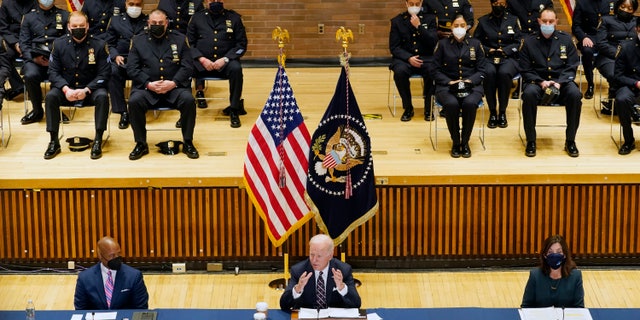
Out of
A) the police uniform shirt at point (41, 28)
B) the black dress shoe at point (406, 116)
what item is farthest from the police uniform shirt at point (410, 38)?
the police uniform shirt at point (41, 28)

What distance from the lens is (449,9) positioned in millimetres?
14586

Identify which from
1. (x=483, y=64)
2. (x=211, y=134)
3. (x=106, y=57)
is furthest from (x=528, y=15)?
(x=106, y=57)

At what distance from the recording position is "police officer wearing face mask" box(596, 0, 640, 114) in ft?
47.0

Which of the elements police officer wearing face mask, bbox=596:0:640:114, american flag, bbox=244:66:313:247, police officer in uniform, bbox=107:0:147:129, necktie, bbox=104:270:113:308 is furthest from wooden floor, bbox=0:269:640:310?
police officer wearing face mask, bbox=596:0:640:114

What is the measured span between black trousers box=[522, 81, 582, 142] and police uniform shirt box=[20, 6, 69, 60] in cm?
551

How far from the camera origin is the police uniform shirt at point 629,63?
13.0 metres

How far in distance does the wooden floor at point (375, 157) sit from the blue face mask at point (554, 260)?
8.91 feet

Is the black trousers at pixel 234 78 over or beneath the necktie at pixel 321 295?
over

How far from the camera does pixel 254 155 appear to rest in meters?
11.7

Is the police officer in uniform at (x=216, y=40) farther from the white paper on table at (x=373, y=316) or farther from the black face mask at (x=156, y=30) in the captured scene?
the white paper on table at (x=373, y=316)

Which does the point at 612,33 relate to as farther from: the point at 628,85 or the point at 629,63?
the point at 628,85

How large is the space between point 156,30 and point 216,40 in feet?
4.25

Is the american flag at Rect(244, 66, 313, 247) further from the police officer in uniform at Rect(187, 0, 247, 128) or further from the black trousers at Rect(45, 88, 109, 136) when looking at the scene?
the police officer in uniform at Rect(187, 0, 247, 128)

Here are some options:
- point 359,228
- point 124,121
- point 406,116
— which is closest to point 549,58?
point 406,116
